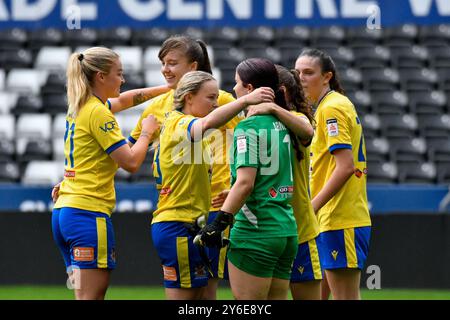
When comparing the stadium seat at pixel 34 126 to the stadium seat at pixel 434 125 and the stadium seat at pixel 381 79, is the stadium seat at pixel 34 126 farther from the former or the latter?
the stadium seat at pixel 434 125

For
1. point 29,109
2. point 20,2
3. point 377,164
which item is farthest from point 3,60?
point 377,164

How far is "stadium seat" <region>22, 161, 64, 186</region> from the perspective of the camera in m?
11.9

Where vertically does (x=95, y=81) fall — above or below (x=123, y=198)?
above

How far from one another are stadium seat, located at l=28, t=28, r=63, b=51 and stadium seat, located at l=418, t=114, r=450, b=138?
17.5ft

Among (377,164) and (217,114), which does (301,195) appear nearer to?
(217,114)

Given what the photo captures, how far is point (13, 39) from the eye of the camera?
1455 centimetres

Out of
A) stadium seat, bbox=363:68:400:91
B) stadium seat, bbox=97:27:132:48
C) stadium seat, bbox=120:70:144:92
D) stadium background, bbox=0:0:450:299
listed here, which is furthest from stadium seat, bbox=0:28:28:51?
stadium seat, bbox=363:68:400:91

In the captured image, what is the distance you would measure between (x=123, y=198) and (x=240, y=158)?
6.03m

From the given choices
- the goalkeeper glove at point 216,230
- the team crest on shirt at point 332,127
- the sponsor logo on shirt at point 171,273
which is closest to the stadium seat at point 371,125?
the team crest on shirt at point 332,127

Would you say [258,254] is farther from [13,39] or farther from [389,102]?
[13,39]

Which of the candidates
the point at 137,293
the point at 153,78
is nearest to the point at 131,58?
the point at 153,78

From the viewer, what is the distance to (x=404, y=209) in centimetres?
1106
